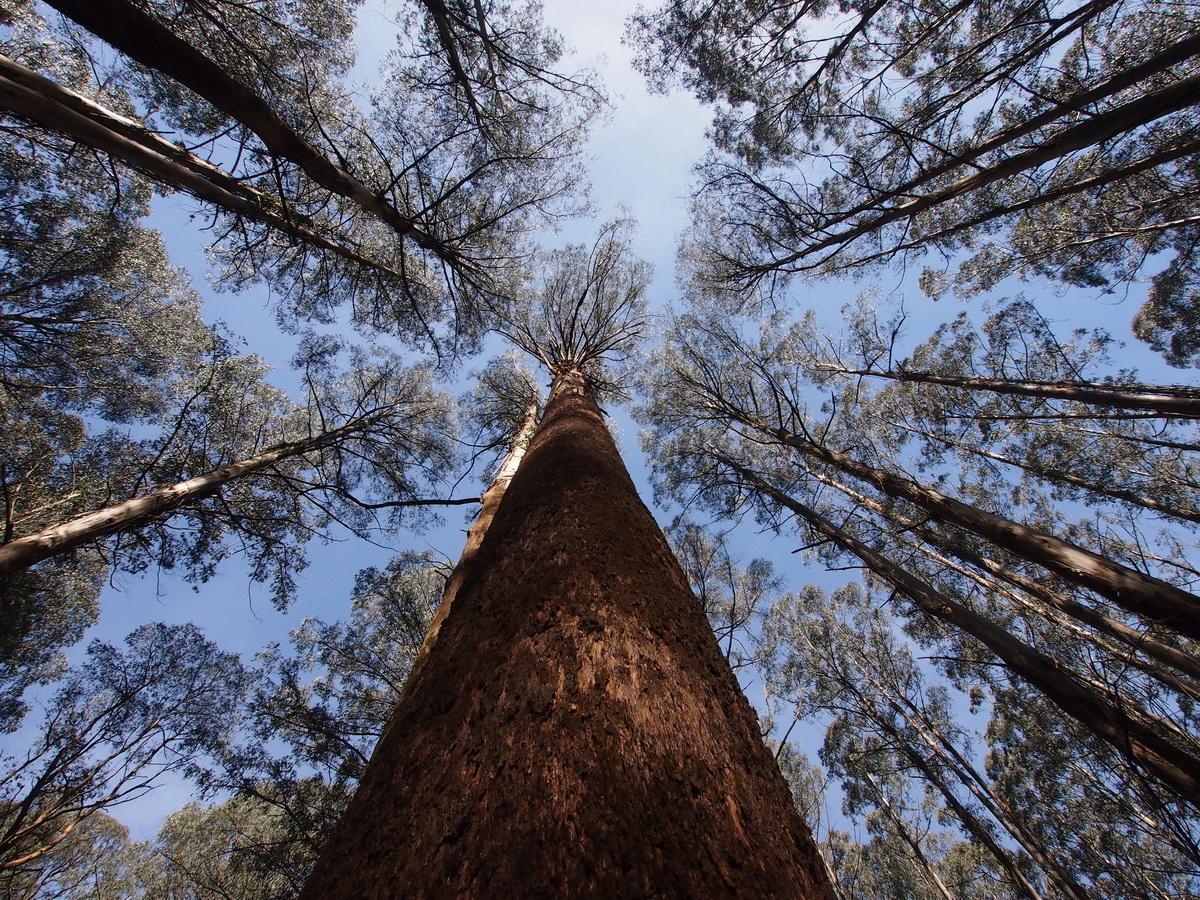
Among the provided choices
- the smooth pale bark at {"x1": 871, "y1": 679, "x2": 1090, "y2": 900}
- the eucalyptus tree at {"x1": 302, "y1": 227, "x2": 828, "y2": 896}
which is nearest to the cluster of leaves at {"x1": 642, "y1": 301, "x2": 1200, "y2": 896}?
the smooth pale bark at {"x1": 871, "y1": 679, "x2": 1090, "y2": 900}

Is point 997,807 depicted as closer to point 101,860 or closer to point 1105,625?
point 1105,625

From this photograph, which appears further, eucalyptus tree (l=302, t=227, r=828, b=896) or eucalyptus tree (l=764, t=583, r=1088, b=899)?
eucalyptus tree (l=764, t=583, r=1088, b=899)

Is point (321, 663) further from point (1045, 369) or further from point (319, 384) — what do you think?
point (1045, 369)

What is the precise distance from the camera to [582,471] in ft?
6.85

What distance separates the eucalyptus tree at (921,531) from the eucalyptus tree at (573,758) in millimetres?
2969

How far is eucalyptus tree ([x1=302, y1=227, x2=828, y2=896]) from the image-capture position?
68 centimetres

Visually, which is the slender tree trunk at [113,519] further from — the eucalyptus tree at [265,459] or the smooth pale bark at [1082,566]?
the smooth pale bark at [1082,566]

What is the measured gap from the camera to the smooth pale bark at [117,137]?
7.87 feet

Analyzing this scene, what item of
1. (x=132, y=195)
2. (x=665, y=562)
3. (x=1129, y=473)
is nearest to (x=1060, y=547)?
(x=665, y=562)

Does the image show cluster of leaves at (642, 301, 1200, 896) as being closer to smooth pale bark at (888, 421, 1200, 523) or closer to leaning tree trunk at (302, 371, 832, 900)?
smooth pale bark at (888, 421, 1200, 523)

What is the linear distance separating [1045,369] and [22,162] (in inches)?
638

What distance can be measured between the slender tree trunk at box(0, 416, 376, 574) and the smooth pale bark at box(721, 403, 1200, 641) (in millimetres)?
7480

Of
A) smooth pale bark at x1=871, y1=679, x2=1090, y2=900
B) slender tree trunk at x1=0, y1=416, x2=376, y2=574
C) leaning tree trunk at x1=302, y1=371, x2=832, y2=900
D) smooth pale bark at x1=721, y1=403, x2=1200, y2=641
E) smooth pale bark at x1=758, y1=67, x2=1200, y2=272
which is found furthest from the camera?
smooth pale bark at x1=871, y1=679, x2=1090, y2=900

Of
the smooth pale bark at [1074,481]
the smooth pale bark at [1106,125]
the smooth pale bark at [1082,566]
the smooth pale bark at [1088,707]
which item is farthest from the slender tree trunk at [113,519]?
the smooth pale bark at [1074,481]
